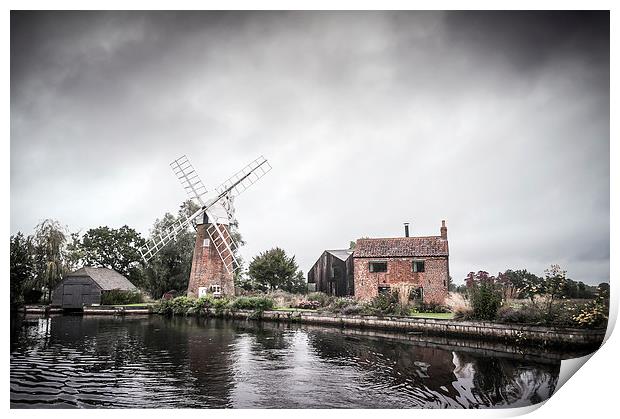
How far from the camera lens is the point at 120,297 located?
2209 centimetres

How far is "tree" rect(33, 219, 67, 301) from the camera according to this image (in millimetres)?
16484

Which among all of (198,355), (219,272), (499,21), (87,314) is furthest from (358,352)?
(87,314)

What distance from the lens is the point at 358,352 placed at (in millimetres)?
8586

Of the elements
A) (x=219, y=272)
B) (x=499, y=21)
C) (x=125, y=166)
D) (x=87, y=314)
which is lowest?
(x=87, y=314)

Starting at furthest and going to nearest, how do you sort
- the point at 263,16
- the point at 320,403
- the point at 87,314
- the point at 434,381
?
the point at 87,314 < the point at 434,381 < the point at 263,16 < the point at 320,403

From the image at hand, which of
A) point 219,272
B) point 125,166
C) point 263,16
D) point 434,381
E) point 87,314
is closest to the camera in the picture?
point 263,16

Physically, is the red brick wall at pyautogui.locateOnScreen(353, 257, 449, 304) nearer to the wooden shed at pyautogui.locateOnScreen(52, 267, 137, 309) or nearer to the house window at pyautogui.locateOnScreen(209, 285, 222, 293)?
the house window at pyautogui.locateOnScreen(209, 285, 222, 293)

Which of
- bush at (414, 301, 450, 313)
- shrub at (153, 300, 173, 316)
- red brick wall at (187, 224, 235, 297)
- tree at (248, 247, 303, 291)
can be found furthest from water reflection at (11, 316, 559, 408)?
tree at (248, 247, 303, 291)

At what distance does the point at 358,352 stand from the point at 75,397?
5.33 meters

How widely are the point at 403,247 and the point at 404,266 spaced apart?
82 cm

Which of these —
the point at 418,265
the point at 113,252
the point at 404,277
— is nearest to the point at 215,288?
the point at 404,277

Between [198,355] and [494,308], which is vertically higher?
[494,308]

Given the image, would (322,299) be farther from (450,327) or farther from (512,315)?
(512,315)
